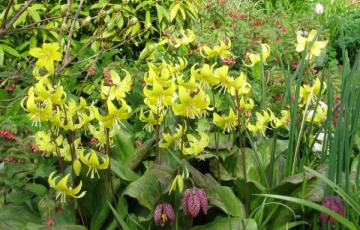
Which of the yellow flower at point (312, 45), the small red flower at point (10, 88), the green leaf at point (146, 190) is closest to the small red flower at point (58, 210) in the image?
the green leaf at point (146, 190)

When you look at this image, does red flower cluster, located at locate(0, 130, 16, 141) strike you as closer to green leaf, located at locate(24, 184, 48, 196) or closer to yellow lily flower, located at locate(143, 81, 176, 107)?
green leaf, located at locate(24, 184, 48, 196)

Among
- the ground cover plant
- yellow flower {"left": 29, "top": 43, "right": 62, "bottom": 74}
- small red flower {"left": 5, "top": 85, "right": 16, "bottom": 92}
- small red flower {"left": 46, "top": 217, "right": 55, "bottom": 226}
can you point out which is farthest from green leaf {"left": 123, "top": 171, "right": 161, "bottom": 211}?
small red flower {"left": 5, "top": 85, "right": 16, "bottom": 92}

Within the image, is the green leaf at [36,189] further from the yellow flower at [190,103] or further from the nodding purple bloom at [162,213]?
the yellow flower at [190,103]

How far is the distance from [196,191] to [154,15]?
2277mm

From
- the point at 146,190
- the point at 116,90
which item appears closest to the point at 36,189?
the point at 146,190

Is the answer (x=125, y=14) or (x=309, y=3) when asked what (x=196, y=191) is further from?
(x=309, y=3)

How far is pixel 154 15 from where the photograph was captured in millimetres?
4082

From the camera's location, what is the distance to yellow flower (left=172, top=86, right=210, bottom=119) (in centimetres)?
197

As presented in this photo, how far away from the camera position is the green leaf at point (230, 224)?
2.12m

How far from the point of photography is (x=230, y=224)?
208 cm

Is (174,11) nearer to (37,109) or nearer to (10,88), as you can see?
(10,88)

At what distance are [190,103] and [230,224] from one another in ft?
1.35

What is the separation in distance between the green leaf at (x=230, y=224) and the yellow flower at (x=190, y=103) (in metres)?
0.36

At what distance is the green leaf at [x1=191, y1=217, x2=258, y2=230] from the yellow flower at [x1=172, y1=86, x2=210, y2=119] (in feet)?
1.19
